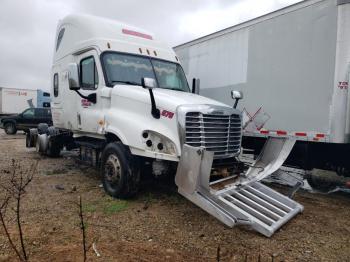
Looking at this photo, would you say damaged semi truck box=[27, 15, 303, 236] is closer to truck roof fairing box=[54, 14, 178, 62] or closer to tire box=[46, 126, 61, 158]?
truck roof fairing box=[54, 14, 178, 62]

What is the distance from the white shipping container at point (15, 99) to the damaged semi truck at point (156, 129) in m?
25.4

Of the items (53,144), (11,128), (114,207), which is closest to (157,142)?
(114,207)

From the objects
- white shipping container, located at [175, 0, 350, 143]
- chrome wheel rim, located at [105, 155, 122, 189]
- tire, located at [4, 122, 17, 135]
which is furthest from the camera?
tire, located at [4, 122, 17, 135]

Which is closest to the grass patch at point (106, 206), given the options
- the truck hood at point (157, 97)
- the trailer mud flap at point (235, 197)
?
the trailer mud flap at point (235, 197)

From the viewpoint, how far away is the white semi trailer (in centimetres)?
618

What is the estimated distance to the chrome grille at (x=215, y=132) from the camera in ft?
16.6

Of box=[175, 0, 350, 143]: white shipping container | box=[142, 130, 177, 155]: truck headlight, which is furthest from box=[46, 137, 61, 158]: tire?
box=[142, 130, 177, 155]: truck headlight

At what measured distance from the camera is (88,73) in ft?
22.3

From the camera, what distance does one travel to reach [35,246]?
12.7 ft

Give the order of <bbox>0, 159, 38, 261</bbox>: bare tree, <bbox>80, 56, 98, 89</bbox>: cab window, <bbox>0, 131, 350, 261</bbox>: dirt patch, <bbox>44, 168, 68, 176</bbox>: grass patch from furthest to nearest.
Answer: <bbox>44, 168, 68, 176</bbox>: grass patch, <bbox>80, 56, 98, 89</bbox>: cab window, <bbox>0, 131, 350, 261</bbox>: dirt patch, <bbox>0, 159, 38, 261</bbox>: bare tree

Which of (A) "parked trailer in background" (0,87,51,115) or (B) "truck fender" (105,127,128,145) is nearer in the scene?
(B) "truck fender" (105,127,128,145)

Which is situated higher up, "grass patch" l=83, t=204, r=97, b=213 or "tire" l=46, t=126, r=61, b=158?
"tire" l=46, t=126, r=61, b=158

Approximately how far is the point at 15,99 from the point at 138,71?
2798 centimetres

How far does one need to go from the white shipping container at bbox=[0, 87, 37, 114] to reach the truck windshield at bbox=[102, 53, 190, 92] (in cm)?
2728
